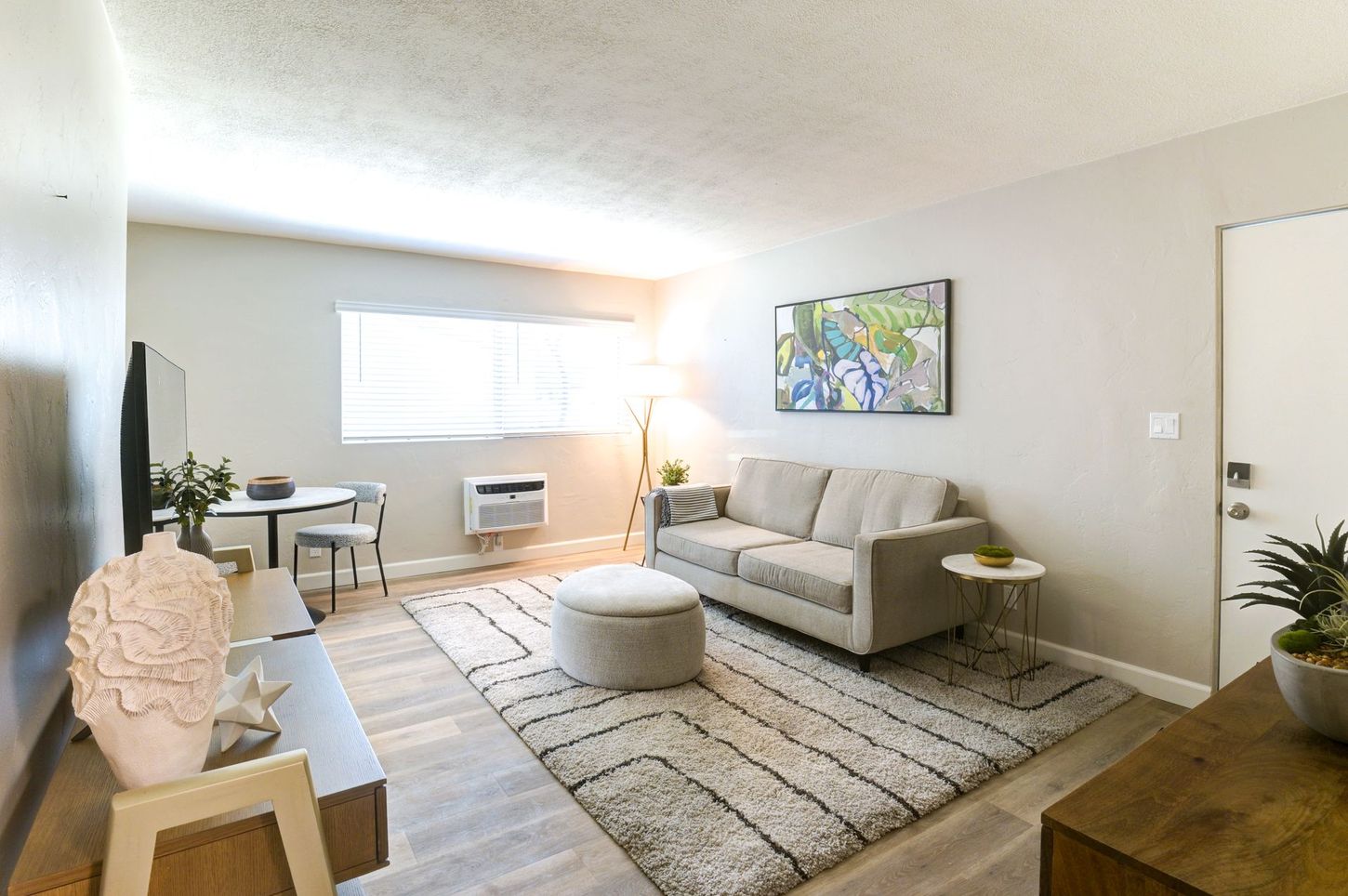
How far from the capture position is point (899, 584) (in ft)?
10.9

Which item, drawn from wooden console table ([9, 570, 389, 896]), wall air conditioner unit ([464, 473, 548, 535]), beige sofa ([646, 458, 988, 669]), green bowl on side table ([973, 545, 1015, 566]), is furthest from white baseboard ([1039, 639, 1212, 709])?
wall air conditioner unit ([464, 473, 548, 535])

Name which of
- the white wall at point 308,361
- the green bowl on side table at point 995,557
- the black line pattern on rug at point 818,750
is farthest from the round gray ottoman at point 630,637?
the white wall at point 308,361

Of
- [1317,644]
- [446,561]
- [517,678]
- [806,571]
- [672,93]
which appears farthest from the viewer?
[446,561]

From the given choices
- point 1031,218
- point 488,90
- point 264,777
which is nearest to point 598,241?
point 488,90

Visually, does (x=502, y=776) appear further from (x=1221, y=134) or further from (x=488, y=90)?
(x=1221, y=134)

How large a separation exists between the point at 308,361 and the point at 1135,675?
17.3 feet

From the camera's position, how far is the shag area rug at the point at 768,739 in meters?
2.10

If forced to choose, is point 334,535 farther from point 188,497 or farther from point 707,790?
point 707,790

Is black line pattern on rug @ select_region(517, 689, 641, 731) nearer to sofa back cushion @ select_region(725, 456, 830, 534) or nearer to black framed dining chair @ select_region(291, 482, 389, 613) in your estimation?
sofa back cushion @ select_region(725, 456, 830, 534)

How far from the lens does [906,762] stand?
2.53 m

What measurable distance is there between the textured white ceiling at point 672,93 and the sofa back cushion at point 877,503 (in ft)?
5.26

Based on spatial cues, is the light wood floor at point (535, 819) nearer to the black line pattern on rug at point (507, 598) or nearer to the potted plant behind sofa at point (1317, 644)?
the black line pattern on rug at point (507, 598)

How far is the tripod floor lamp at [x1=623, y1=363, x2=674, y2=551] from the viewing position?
596cm

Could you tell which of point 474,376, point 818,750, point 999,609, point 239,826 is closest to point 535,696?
point 818,750
